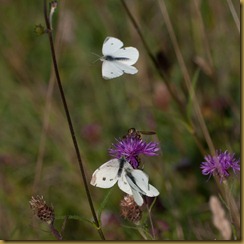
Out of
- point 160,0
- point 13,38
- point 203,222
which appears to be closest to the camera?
point 160,0

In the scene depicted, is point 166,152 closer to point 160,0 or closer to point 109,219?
point 109,219

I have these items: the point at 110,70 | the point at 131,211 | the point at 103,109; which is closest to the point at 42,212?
the point at 131,211

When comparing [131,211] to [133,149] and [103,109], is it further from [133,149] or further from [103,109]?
[103,109]

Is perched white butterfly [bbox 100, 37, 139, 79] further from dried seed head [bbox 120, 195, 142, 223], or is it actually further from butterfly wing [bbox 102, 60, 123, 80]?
dried seed head [bbox 120, 195, 142, 223]

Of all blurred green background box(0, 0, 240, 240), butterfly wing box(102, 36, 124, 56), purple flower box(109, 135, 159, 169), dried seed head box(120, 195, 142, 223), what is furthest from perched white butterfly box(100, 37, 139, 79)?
blurred green background box(0, 0, 240, 240)

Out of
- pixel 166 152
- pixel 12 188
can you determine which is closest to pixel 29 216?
pixel 12 188

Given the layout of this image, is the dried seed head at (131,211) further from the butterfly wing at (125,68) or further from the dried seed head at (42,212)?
the butterfly wing at (125,68)
